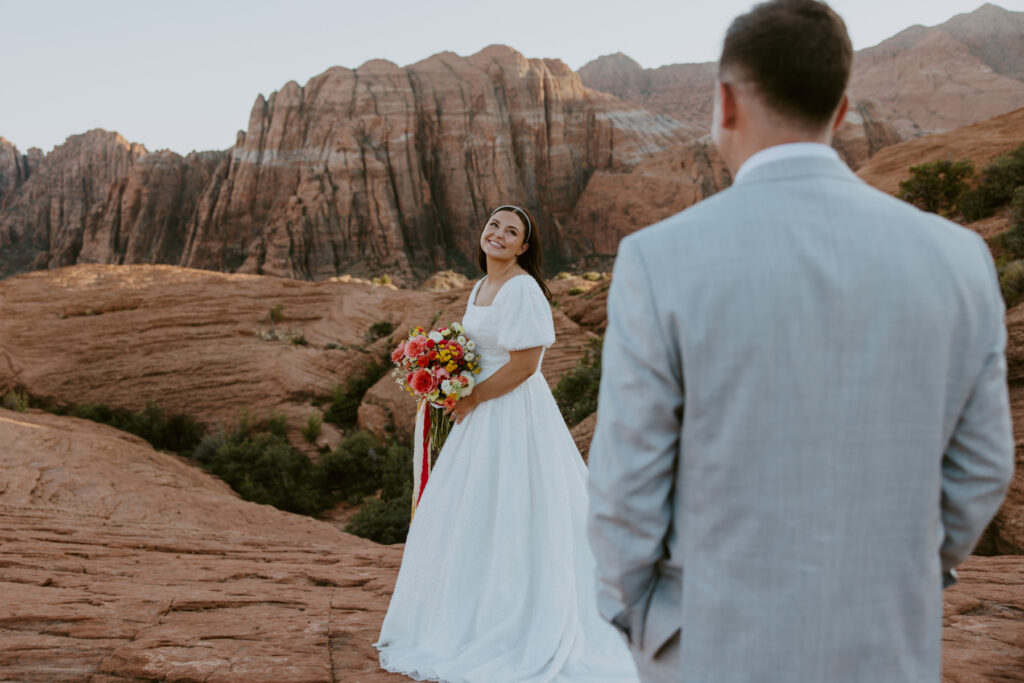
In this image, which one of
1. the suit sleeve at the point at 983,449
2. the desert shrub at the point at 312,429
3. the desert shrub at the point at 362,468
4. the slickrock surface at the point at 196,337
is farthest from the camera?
the slickrock surface at the point at 196,337

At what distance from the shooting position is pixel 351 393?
16609 mm

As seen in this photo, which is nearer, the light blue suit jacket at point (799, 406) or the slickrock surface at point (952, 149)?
the light blue suit jacket at point (799, 406)

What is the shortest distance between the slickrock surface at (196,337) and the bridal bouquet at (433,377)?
9.70 meters

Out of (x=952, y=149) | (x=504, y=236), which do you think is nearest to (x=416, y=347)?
(x=504, y=236)

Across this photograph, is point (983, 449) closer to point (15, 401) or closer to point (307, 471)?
point (307, 471)

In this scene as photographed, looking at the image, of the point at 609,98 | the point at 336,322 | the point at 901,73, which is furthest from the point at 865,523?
the point at 901,73

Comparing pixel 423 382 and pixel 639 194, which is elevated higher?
pixel 639 194

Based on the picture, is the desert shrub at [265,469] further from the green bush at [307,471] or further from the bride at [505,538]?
the bride at [505,538]

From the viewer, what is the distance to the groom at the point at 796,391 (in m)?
1.24

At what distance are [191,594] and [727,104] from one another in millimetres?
4641

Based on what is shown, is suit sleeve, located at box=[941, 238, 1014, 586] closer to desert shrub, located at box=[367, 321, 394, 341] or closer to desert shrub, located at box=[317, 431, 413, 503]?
desert shrub, located at box=[317, 431, 413, 503]

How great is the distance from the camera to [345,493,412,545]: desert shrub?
9.75 metres

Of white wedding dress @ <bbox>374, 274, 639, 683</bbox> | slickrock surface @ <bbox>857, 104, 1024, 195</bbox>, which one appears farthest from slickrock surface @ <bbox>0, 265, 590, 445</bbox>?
slickrock surface @ <bbox>857, 104, 1024, 195</bbox>

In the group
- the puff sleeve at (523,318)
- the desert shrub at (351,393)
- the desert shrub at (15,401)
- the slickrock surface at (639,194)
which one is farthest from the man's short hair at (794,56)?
the slickrock surface at (639,194)
